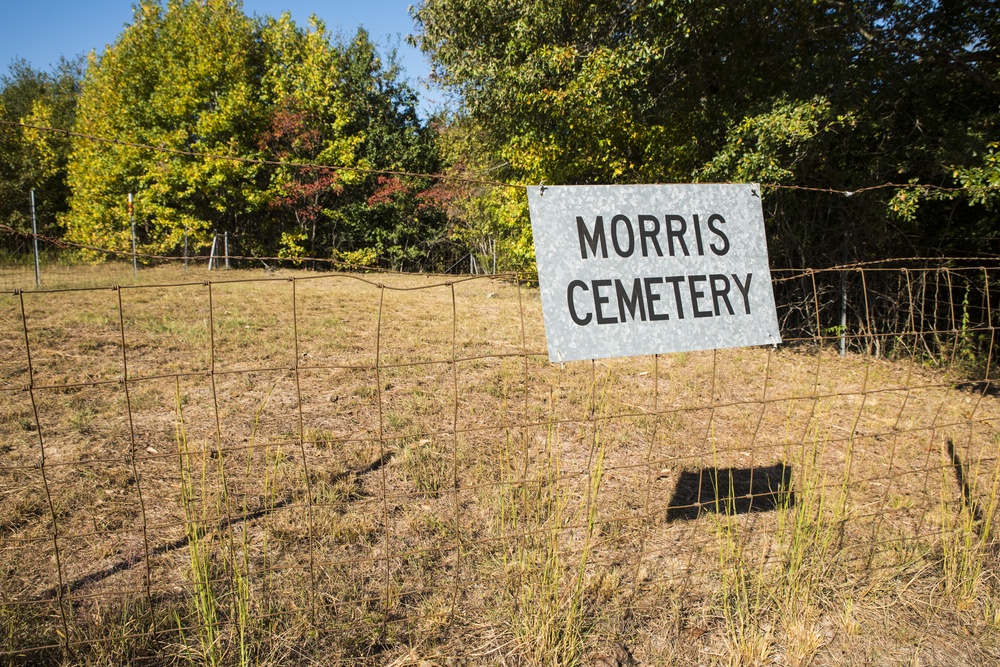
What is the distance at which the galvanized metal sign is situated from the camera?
216 cm

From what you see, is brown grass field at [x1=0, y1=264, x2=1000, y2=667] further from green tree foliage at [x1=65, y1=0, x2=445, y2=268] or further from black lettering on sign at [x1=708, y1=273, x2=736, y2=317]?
green tree foliage at [x1=65, y1=0, x2=445, y2=268]

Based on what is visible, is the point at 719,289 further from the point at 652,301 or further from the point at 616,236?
the point at 616,236

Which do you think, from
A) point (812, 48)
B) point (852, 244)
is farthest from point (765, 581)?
point (812, 48)

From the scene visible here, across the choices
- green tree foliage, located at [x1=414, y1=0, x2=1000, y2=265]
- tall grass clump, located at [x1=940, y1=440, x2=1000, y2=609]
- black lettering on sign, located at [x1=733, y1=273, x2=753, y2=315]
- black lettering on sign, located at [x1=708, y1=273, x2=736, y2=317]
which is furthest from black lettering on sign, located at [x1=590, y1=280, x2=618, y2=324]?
green tree foliage, located at [x1=414, y1=0, x2=1000, y2=265]

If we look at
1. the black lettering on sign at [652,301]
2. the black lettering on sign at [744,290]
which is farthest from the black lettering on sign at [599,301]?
the black lettering on sign at [744,290]

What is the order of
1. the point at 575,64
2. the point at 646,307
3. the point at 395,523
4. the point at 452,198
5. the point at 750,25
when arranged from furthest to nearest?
the point at 452,198
the point at 575,64
the point at 750,25
the point at 395,523
the point at 646,307

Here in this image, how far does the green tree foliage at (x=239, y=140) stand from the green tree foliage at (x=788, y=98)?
9.34 metres

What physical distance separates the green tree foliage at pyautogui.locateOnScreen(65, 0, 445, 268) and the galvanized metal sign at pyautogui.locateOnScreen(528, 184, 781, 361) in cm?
1415

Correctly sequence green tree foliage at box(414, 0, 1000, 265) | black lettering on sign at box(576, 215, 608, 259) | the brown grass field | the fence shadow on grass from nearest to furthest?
the brown grass field
black lettering on sign at box(576, 215, 608, 259)
the fence shadow on grass
green tree foliage at box(414, 0, 1000, 265)

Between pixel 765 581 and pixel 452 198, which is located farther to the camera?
pixel 452 198

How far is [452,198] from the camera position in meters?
18.0

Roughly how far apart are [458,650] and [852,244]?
6.56 meters

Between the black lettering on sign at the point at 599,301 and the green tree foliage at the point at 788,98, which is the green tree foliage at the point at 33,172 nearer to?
the green tree foliage at the point at 788,98

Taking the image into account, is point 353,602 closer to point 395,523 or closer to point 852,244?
point 395,523
